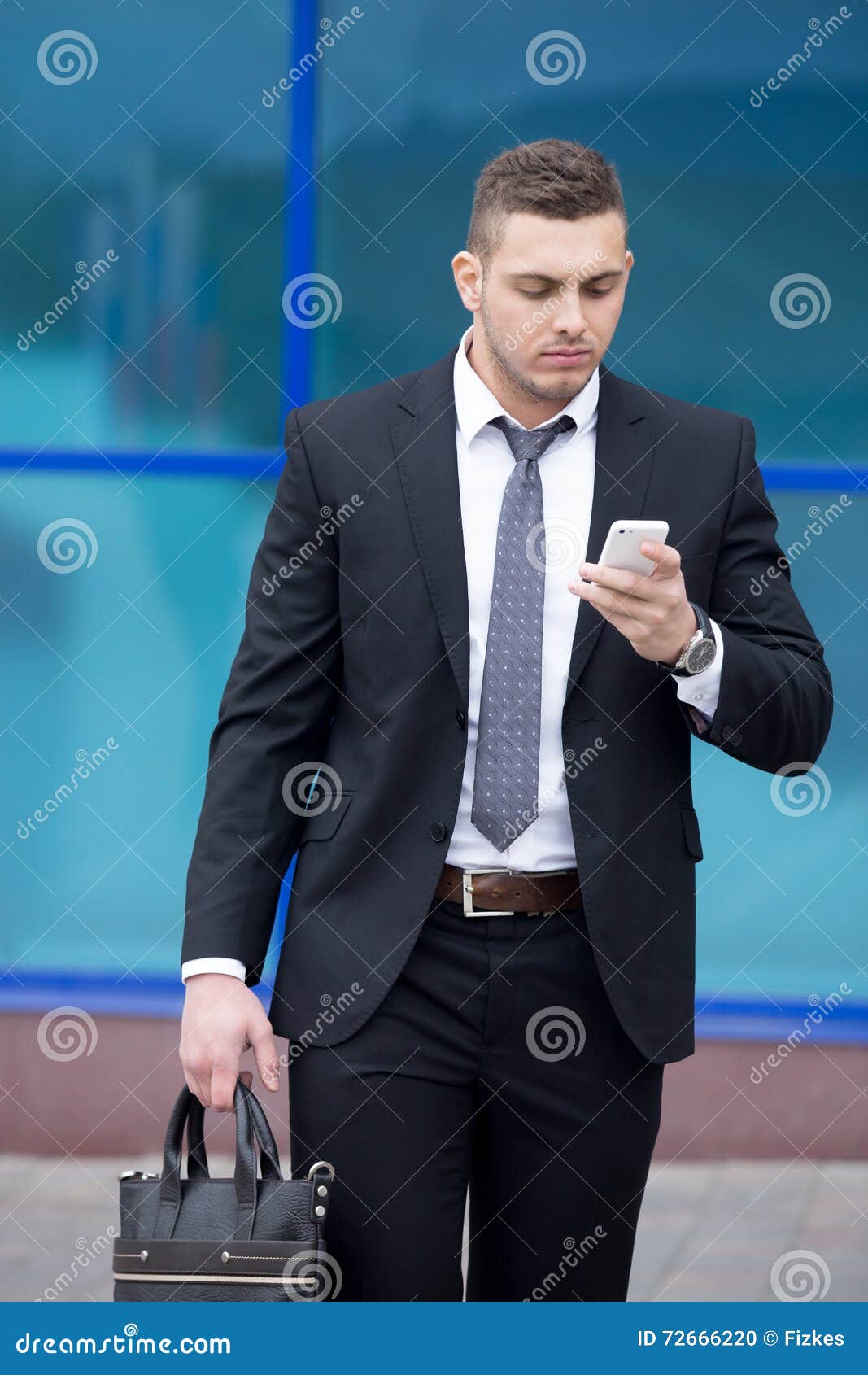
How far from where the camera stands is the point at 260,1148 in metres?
2.20

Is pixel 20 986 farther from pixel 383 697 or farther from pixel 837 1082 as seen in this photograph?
pixel 383 697

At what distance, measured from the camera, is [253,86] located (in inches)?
199

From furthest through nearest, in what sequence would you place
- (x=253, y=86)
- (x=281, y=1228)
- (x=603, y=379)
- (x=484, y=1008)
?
1. (x=253, y=86)
2. (x=603, y=379)
3. (x=484, y=1008)
4. (x=281, y=1228)

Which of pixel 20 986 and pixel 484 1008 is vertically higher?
pixel 484 1008


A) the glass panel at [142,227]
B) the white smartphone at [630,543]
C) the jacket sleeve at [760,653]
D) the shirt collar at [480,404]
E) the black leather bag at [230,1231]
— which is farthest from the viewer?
the glass panel at [142,227]

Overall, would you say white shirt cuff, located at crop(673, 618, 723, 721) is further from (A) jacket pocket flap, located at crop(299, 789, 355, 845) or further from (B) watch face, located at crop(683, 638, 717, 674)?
(A) jacket pocket flap, located at crop(299, 789, 355, 845)

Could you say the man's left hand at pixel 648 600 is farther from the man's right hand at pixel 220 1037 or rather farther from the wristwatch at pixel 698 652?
the man's right hand at pixel 220 1037

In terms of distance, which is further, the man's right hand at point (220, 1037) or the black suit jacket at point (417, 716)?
the black suit jacket at point (417, 716)

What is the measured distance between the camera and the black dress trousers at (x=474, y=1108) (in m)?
2.34

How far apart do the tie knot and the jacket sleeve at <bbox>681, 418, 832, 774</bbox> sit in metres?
0.27

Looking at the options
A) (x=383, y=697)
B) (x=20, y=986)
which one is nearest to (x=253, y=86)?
(x=20, y=986)

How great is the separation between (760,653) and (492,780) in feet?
1.37

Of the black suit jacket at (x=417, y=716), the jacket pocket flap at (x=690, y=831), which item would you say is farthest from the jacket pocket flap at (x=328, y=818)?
the jacket pocket flap at (x=690, y=831)

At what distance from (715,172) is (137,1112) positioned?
3478mm
